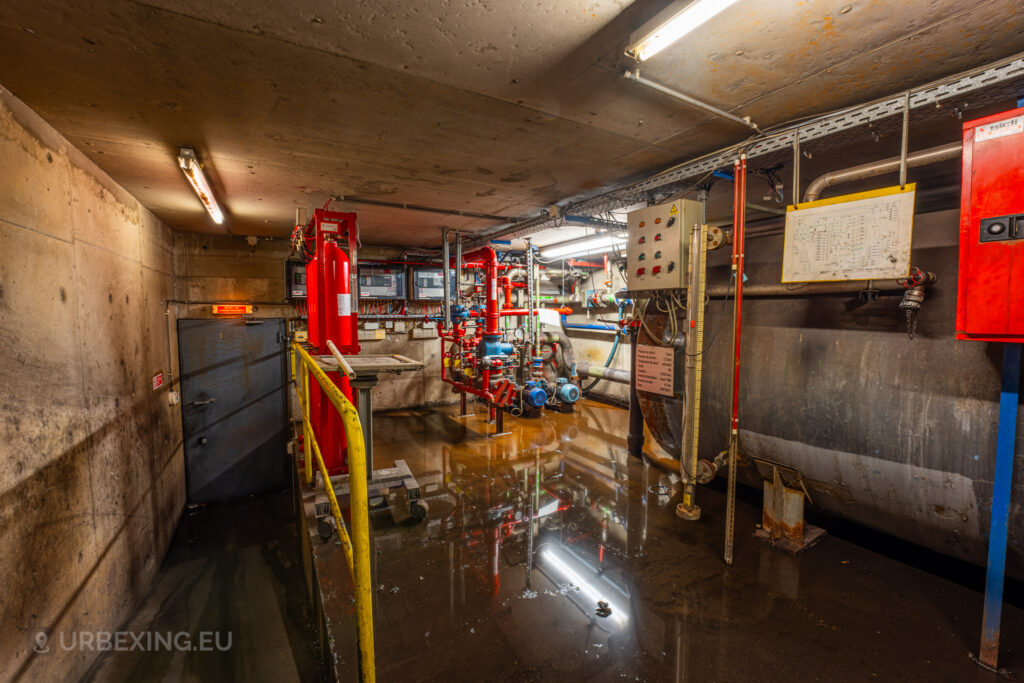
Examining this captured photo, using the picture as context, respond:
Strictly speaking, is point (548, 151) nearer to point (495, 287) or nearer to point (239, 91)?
point (239, 91)

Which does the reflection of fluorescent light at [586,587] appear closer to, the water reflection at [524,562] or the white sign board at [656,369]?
the water reflection at [524,562]

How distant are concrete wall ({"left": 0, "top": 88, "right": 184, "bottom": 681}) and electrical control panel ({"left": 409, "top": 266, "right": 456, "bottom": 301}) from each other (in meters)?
4.15

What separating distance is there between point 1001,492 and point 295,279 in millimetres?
7742

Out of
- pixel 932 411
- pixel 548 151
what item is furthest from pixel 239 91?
pixel 932 411

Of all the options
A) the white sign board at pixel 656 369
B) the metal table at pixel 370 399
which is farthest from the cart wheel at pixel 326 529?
the white sign board at pixel 656 369

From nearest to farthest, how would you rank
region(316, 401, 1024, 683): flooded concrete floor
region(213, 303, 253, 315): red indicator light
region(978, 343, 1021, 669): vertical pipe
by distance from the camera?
region(978, 343, 1021, 669): vertical pipe, region(316, 401, 1024, 683): flooded concrete floor, region(213, 303, 253, 315): red indicator light

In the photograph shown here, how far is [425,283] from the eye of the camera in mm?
7844

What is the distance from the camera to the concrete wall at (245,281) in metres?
5.97

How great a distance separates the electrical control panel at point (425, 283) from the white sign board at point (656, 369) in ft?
15.0

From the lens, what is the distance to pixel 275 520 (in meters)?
5.17

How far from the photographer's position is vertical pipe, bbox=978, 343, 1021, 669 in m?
2.02

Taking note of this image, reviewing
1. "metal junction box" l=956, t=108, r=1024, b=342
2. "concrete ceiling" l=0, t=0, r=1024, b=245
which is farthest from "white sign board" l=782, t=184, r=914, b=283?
"concrete ceiling" l=0, t=0, r=1024, b=245

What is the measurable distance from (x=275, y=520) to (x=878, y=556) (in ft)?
20.2

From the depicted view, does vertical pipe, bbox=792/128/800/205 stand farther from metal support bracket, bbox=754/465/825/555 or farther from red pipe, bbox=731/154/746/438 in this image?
metal support bracket, bbox=754/465/825/555
